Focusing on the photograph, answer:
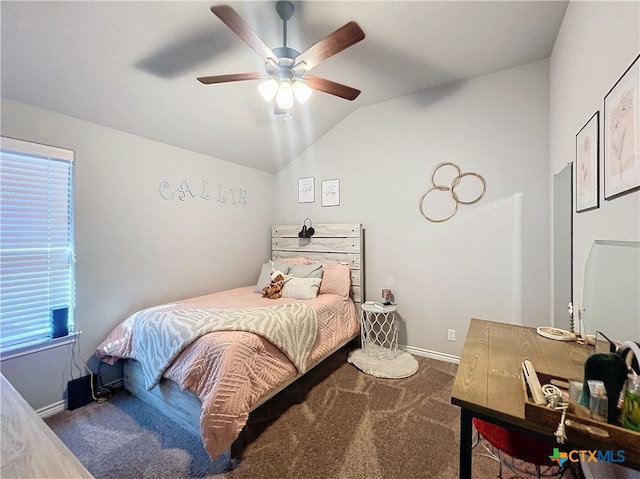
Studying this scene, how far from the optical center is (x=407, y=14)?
6.31 feet

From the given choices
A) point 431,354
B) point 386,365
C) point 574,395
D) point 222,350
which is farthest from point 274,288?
point 574,395

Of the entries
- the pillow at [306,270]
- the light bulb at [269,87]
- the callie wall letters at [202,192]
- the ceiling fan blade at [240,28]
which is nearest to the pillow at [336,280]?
the pillow at [306,270]

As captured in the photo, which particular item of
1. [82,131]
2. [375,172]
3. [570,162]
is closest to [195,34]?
[82,131]

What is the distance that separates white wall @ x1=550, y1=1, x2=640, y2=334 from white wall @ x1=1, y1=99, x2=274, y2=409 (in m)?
3.35

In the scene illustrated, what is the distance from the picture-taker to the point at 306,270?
3.27 m

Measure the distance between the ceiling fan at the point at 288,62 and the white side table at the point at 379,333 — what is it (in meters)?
2.19

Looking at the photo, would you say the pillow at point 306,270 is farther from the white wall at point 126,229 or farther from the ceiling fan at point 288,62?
the ceiling fan at point 288,62

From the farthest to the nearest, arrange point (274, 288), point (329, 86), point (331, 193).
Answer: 1. point (331, 193)
2. point (274, 288)
3. point (329, 86)

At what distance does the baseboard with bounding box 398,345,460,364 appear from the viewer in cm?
292

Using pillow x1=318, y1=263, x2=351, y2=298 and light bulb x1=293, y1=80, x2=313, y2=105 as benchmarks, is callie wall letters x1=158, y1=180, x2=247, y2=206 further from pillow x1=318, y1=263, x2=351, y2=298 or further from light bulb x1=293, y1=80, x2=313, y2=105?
light bulb x1=293, y1=80, x2=313, y2=105

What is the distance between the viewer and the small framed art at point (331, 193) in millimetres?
3590

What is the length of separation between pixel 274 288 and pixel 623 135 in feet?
8.98

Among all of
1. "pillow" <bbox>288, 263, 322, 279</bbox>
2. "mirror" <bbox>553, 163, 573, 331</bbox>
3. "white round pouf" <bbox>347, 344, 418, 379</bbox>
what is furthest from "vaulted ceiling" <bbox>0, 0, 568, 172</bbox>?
"white round pouf" <bbox>347, 344, 418, 379</bbox>

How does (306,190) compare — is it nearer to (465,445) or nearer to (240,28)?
(240,28)
